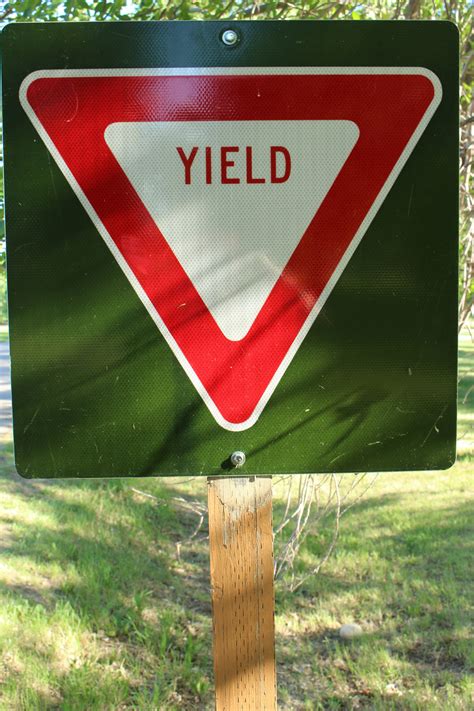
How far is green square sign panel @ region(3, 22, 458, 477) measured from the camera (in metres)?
1.03

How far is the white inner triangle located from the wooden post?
0.27 meters

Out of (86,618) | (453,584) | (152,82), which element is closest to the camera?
(152,82)

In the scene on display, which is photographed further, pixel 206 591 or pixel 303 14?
pixel 206 591

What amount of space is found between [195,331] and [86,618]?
11.7 ft

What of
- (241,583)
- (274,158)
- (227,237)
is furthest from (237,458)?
(274,158)

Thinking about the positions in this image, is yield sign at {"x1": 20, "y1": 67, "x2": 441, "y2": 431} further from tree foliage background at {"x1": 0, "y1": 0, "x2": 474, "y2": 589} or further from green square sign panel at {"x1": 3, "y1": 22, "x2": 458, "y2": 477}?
tree foliage background at {"x1": 0, "y1": 0, "x2": 474, "y2": 589}

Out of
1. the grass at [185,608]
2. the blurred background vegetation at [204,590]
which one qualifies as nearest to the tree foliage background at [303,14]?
the blurred background vegetation at [204,590]

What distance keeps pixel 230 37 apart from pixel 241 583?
0.75 meters

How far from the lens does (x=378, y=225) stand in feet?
3.44

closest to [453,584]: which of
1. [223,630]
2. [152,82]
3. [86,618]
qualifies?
[86,618]

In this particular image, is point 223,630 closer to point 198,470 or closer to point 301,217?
point 198,470

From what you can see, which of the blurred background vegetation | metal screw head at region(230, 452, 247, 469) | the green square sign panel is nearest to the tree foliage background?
the blurred background vegetation

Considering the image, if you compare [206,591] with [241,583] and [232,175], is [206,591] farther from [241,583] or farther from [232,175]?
[232,175]

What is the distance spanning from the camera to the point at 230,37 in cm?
104
